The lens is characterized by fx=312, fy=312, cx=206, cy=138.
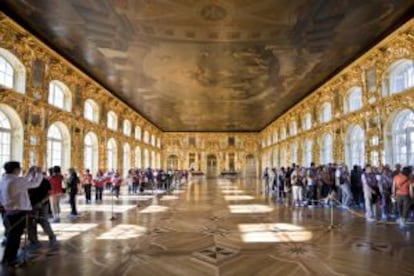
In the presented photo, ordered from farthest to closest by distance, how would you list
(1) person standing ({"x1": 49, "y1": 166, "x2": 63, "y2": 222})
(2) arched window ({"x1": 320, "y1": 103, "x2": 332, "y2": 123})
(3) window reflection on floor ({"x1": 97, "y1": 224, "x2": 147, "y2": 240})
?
(2) arched window ({"x1": 320, "y1": 103, "x2": 332, "y2": 123})
(1) person standing ({"x1": 49, "y1": 166, "x2": 63, "y2": 222})
(3) window reflection on floor ({"x1": 97, "y1": 224, "x2": 147, "y2": 240})

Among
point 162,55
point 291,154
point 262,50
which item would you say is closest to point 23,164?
point 162,55

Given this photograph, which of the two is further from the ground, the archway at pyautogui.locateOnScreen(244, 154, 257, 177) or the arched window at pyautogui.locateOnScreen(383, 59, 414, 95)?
the arched window at pyautogui.locateOnScreen(383, 59, 414, 95)

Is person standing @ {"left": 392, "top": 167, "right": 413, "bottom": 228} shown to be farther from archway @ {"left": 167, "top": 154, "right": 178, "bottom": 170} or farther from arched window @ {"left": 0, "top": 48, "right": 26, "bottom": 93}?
archway @ {"left": 167, "top": 154, "right": 178, "bottom": 170}

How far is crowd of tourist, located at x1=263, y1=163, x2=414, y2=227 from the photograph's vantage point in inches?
328

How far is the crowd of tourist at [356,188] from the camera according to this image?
8336 millimetres


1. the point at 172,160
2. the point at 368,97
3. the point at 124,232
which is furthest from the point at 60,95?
the point at 172,160

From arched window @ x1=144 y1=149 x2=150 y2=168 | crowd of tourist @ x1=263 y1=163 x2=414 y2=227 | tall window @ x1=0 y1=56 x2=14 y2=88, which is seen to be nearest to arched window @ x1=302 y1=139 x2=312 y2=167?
crowd of tourist @ x1=263 y1=163 x2=414 y2=227

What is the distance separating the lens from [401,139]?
12.0m

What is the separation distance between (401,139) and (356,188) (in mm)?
2525

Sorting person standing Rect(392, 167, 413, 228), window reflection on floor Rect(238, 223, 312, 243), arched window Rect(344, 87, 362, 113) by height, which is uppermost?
arched window Rect(344, 87, 362, 113)

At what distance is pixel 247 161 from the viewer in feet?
150

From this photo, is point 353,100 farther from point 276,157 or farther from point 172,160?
point 172,160

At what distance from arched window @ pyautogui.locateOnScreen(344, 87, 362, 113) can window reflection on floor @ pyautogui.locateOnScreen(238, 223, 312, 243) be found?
9747 millimetres

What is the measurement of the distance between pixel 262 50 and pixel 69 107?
9.82 m
